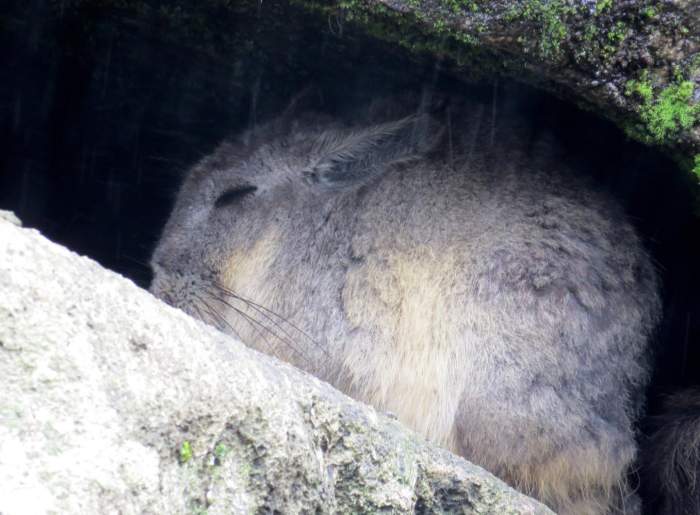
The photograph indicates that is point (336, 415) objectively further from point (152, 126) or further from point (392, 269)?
point (152, 126)

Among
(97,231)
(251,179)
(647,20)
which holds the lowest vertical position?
(97,231)

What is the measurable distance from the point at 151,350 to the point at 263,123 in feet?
7.95

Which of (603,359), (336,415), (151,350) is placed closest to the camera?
(151,350)

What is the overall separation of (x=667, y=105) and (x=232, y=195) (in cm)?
187

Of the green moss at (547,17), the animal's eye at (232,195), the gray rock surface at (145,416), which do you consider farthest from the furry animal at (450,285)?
the gray rock surface at (145,416)

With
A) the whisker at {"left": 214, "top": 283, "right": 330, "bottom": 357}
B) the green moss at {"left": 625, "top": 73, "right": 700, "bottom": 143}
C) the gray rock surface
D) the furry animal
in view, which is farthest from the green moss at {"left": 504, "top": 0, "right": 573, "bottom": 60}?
the whisker at {"left": 214, "top": 283, "right": 330, "bottom": 357}

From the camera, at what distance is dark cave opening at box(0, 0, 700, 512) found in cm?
330

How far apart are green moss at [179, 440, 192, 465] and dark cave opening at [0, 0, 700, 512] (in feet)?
6.38

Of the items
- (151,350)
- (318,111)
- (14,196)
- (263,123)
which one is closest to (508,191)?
(318,111)

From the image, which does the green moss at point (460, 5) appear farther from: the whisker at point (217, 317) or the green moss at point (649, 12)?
the whisker at point (217, 317)

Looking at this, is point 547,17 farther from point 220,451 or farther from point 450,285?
point 220,451

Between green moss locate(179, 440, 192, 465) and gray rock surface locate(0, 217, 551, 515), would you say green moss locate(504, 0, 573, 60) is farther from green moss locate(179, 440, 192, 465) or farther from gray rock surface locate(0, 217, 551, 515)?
green moss locate(179, 440, 192, 465)

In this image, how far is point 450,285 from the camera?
3.13 m

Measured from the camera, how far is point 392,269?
3.20 m
